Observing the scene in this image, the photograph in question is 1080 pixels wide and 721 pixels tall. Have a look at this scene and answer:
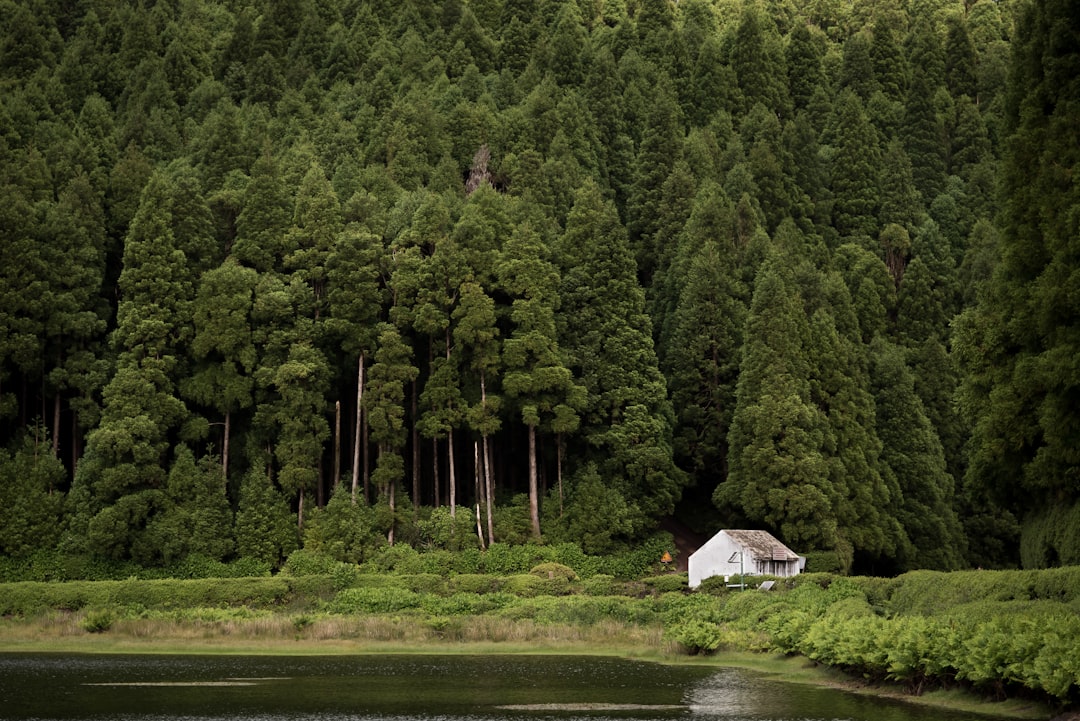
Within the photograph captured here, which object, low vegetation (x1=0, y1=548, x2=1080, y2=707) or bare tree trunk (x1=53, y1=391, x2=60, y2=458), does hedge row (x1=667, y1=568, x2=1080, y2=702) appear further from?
bare tree trunk (x1=53, y1=391, x2=60, y2=458)

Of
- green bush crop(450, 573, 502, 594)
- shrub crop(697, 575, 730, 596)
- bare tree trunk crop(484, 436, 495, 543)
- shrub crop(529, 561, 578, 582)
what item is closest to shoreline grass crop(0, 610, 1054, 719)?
green bush crop(450, 573, 502, 594)

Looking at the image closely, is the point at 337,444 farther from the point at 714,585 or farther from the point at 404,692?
the point at 404,692

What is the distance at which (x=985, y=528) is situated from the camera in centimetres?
7881

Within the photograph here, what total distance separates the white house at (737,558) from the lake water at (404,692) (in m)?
21.1

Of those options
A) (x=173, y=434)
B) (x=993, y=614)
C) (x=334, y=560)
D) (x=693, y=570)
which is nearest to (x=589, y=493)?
(x=693, y=570)

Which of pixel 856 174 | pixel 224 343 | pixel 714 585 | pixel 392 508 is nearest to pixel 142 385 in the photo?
pixel 224 343

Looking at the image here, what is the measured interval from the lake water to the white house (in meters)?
21.1

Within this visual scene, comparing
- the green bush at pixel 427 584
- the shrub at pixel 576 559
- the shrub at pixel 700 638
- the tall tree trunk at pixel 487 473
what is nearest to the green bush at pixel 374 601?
the green bush at pixel 427 584

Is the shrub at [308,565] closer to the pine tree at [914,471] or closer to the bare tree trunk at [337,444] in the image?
the bare tree trunk at [337,444]

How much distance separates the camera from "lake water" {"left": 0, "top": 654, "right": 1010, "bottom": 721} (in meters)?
28.2

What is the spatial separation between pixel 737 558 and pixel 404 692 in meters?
32.6

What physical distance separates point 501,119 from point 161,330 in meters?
31.7

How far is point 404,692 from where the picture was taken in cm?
3291

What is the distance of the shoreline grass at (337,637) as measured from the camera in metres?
45.4
